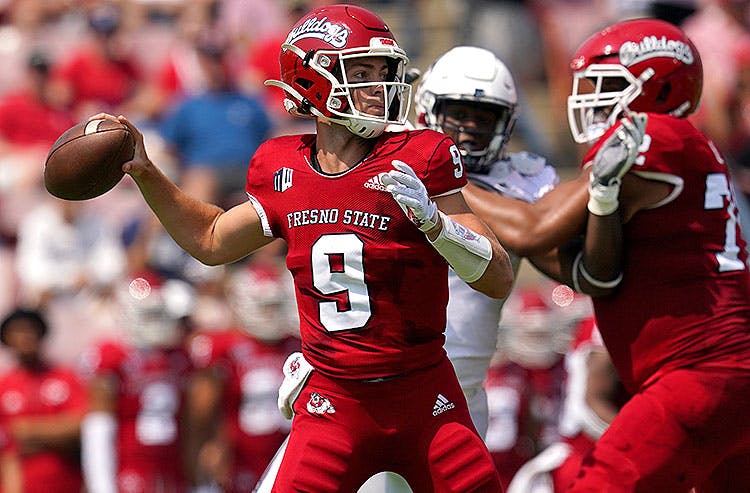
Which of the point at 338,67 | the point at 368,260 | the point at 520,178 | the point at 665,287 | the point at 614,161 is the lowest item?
the point at 665,287

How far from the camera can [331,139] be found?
4016mm

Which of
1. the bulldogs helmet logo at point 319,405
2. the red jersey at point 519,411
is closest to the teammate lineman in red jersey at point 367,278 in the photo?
the bulldogs helmet logo at point 319,405

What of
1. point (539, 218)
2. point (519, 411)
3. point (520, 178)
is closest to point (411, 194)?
point (539, 218)

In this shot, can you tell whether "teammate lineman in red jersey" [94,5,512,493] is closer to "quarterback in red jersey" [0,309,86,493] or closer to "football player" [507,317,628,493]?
"football player" [507,317,628,493]

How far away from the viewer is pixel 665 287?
4375mm

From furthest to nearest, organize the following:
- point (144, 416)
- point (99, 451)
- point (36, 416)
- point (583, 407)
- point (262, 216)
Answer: point (144, 416)
point (36, 416)
point (99, 451)
point (583, 407)
point (262, 216)

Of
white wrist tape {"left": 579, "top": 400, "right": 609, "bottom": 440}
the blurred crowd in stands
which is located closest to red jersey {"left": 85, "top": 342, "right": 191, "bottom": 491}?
the blurred crowd in stands

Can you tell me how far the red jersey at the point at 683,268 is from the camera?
Result: 4312 mm

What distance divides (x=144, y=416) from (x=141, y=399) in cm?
10

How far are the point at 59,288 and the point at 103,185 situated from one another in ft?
16.9

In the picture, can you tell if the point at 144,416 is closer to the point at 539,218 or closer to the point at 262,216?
the point at 539,218

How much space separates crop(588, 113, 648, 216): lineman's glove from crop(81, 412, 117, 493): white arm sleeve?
421 centimetres

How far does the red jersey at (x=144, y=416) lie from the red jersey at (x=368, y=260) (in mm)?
4271

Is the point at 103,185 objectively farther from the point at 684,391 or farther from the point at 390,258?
the point at 684,391
